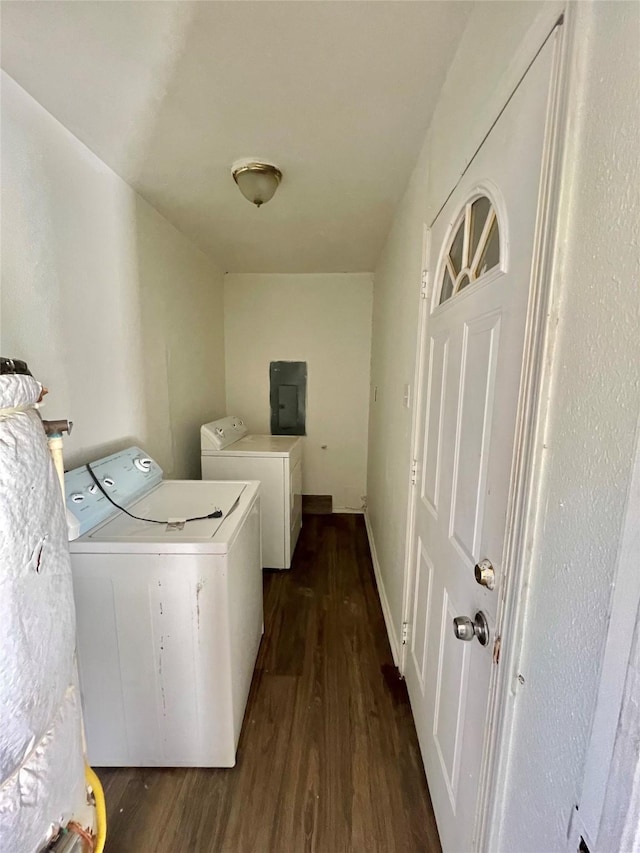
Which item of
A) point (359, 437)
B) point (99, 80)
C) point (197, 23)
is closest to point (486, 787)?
point (197, 23)

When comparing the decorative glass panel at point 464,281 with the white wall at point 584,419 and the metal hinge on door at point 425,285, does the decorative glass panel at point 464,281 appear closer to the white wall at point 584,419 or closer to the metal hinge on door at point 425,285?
the metal hinge on door at point 425,285

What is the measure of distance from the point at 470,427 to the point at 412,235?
1172 millimetres

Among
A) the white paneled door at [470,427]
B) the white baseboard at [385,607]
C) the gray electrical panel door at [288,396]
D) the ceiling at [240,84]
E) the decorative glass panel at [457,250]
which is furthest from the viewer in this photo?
the gray electrical panel door at [288,396]

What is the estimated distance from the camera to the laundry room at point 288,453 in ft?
1.75

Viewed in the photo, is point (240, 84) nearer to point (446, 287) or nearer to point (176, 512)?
point (446, 287)

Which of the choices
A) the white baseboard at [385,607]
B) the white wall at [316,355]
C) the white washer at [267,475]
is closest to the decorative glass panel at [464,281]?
the white baseboard at [385,607]

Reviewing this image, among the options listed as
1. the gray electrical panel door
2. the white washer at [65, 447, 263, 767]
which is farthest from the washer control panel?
the gray electrical panel door


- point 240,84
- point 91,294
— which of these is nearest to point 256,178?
point 240,84

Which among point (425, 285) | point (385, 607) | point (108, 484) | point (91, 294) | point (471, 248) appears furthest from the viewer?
point (385, 607)

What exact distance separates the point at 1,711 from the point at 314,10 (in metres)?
1.62

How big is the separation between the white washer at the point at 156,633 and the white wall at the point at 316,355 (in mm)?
2298

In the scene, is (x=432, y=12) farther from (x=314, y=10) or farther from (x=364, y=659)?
(x=364, y=659)

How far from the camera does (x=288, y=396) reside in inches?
145

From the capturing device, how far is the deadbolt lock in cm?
78
